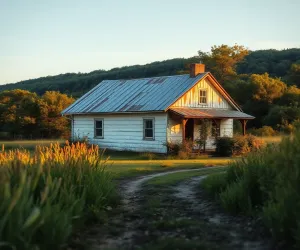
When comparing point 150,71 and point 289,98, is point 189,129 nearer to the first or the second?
point 289,98

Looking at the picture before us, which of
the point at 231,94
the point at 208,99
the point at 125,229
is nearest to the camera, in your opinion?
the point at 125,229

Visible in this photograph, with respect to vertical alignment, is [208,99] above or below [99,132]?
above

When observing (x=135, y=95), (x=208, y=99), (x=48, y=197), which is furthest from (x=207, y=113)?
(x=48, y=197)

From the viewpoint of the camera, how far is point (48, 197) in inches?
295

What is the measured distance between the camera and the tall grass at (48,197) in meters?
5.82

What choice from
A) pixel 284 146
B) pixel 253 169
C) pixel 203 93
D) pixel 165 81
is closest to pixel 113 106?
pixel 165 81

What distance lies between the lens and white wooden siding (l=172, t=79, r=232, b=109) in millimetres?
28266

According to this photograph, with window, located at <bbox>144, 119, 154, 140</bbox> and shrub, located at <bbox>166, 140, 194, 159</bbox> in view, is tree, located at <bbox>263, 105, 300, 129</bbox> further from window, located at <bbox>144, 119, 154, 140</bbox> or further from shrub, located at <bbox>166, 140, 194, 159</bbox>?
shrub, located at <bbox>166, 140, 194, 159</bbox>

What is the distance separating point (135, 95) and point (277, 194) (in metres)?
23.3

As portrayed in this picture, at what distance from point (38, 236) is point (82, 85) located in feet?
294

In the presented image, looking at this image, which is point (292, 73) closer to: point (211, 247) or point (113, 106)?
point (113, 106)

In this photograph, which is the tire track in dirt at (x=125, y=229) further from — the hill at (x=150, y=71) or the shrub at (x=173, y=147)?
the hill at (x=150, y=71)

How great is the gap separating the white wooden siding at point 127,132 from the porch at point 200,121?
69cm

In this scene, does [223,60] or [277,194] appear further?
[223,60]
